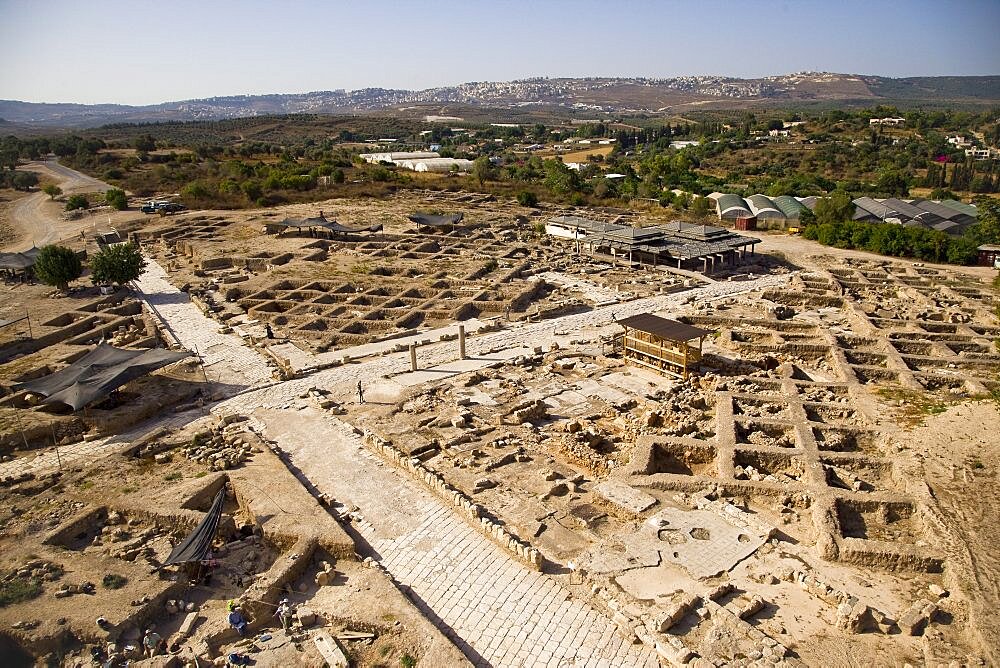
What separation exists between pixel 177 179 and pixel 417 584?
68274mm

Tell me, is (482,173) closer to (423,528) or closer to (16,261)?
(16,261)

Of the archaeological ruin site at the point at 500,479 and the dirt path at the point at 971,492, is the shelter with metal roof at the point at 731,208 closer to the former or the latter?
the archaeological ruin site at the point at 500,479

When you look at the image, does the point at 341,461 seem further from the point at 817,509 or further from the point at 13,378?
the point at 13,378

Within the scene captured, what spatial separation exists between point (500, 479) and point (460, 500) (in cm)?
170

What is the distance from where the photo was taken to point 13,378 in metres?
21.4

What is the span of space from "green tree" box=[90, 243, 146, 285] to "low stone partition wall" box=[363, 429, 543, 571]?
72.2 feet

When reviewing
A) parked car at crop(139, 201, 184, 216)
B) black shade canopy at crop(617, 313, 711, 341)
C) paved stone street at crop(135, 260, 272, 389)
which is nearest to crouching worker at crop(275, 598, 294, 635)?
paved stone street at crop(135, 260, 272, 389)

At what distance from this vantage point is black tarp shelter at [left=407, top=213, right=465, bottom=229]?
1823 inches

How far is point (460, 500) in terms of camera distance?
14523 millimetres

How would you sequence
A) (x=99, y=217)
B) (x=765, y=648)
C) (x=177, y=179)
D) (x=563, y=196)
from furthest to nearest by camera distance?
(x=177, y=179)
(x=563, y=196)
(x=99, y=217)
(x=765, y=648)

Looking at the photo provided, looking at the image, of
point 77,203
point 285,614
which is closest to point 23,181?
point 77,203

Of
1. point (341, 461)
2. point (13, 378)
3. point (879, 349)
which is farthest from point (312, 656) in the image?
point (879, 349)

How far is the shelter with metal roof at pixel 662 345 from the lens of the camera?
21.9m

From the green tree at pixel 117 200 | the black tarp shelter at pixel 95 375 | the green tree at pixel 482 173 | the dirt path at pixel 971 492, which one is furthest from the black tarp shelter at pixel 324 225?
the dirt path at pixel 971 492
